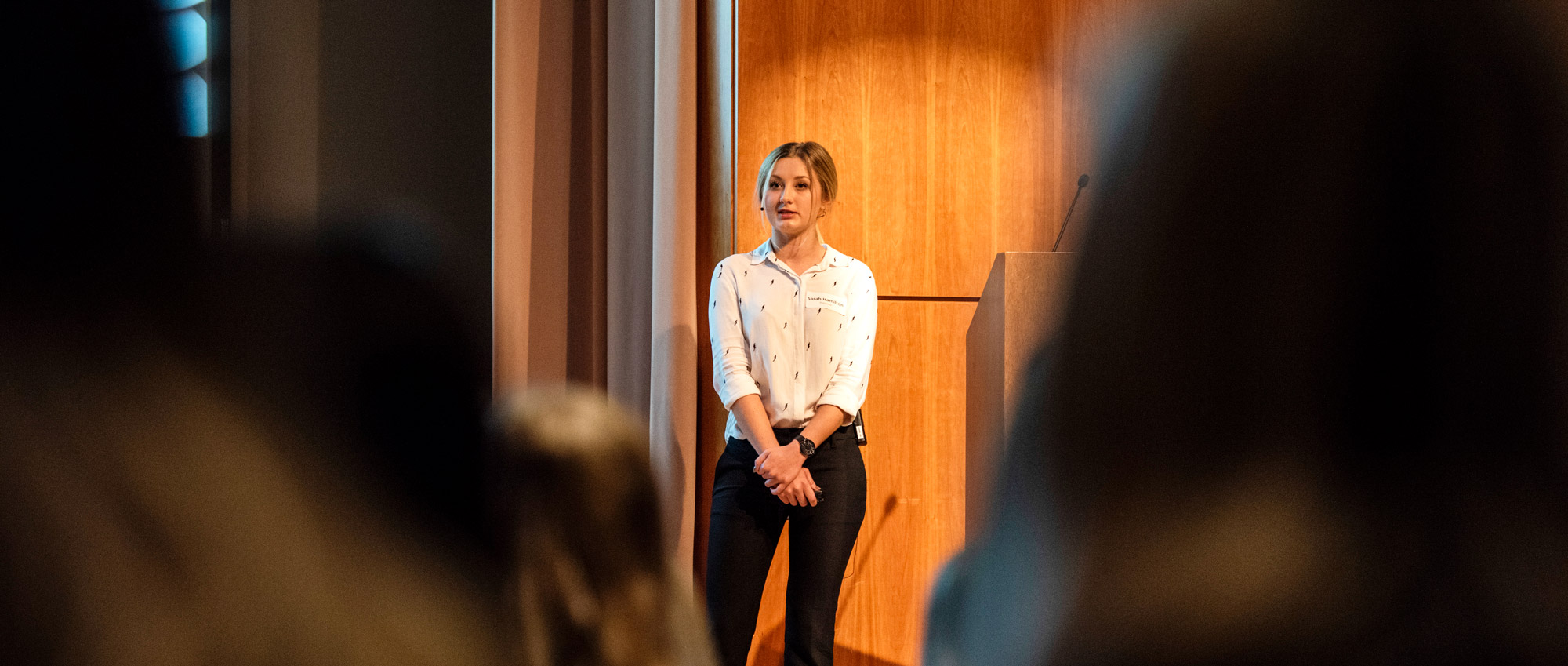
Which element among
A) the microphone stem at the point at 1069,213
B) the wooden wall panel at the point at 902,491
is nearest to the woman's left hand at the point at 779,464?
the microphone stem at the point at 1069,213

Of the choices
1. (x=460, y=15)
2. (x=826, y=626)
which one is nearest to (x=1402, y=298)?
(x=826, y=626)

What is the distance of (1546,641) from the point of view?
0.94ft

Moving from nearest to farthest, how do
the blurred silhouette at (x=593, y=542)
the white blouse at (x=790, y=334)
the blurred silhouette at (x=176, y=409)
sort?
the blurred silhouette at (x=176, y=409) → the blurred silhouette at (x=593, y=542) → the white blouse at (x=790, y=334)

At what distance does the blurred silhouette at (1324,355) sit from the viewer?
0.87 ft

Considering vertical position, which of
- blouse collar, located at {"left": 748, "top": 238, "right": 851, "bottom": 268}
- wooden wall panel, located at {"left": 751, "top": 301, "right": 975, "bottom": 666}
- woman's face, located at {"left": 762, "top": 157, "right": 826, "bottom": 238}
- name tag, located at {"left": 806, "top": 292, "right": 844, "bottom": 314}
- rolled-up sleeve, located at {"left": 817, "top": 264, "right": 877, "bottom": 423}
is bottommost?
wooden wall panel, located at {"left": 751, "top": 301, "right": 975, "bottom": 666}

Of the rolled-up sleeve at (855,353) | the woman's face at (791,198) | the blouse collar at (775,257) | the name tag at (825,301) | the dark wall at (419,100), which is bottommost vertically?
the rolled-up sleeve at (855,353)

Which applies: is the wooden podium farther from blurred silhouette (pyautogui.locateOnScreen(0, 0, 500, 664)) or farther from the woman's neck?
blurred silhouette (pyautogui.locateOnScreen(0, 0, 500, 664))

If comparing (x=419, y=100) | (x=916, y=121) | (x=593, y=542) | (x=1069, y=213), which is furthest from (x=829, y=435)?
(x=419, y=100)

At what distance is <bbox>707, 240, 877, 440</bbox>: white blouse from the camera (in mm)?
2137

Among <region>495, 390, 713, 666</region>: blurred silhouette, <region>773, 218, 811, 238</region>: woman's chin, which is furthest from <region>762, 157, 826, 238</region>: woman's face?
<region>495, 390, 713, 666</region>: blurred silhouette

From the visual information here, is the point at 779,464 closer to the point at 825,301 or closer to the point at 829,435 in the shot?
the point at 829,435

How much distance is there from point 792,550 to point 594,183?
5.26 feet

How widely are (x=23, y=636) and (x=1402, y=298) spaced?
0.34m

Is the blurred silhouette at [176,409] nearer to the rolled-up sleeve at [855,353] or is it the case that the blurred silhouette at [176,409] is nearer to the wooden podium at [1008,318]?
the wooden podium at [1008,318]
